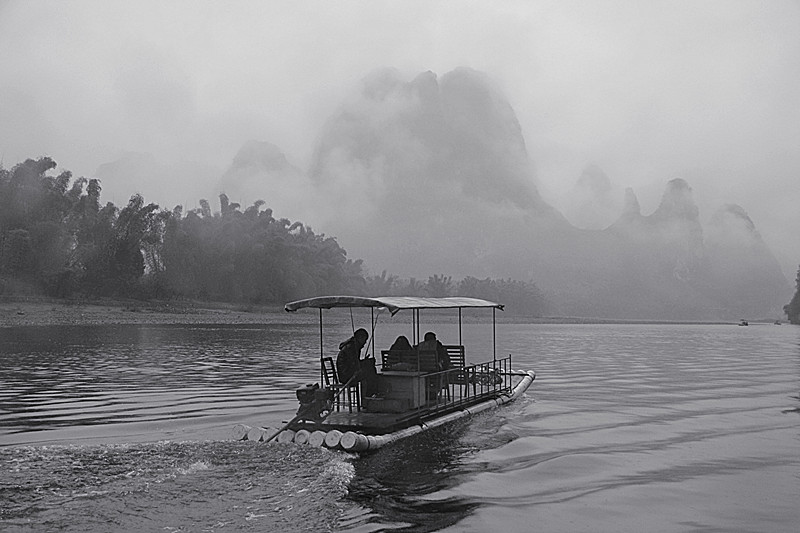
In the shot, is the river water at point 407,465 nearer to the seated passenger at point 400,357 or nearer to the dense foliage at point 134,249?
the seated passenger at point 400,357

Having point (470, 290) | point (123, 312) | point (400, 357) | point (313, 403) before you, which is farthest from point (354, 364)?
point (470, 290)

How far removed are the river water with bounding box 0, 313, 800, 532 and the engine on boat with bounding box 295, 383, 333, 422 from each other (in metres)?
1.66

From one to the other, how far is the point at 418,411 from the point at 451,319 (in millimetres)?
133043

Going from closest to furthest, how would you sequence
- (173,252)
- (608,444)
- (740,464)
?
(740,464) < (608,444) < (173,252)

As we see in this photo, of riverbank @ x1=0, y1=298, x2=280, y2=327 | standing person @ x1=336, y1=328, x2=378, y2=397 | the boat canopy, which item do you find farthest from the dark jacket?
riverbank @ x1=0, y1=298, x2=280, y2=327

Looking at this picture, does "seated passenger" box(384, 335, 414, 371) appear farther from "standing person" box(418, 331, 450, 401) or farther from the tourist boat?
"standing person" box(418, 331, 450, 401)

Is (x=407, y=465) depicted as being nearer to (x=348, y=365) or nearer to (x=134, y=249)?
(x=348, y=365)

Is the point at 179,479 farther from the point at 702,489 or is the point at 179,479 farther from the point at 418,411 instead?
the point at 702,489

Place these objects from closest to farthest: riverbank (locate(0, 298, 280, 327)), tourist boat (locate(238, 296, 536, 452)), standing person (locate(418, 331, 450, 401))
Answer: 1. tourist boat (locate(238, 296, 536, 452))
2. standing person (locate(418, 331, 450, 401))
3. riverbank (locate(0, 298, 280, 327))

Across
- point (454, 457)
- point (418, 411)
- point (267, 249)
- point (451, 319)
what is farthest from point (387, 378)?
point (451, 319)

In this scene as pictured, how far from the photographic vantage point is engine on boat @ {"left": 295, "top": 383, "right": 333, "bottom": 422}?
17.1 m

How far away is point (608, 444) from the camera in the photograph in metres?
18.5

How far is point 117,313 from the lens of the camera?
87.8m

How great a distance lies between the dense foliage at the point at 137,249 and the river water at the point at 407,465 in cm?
6286
